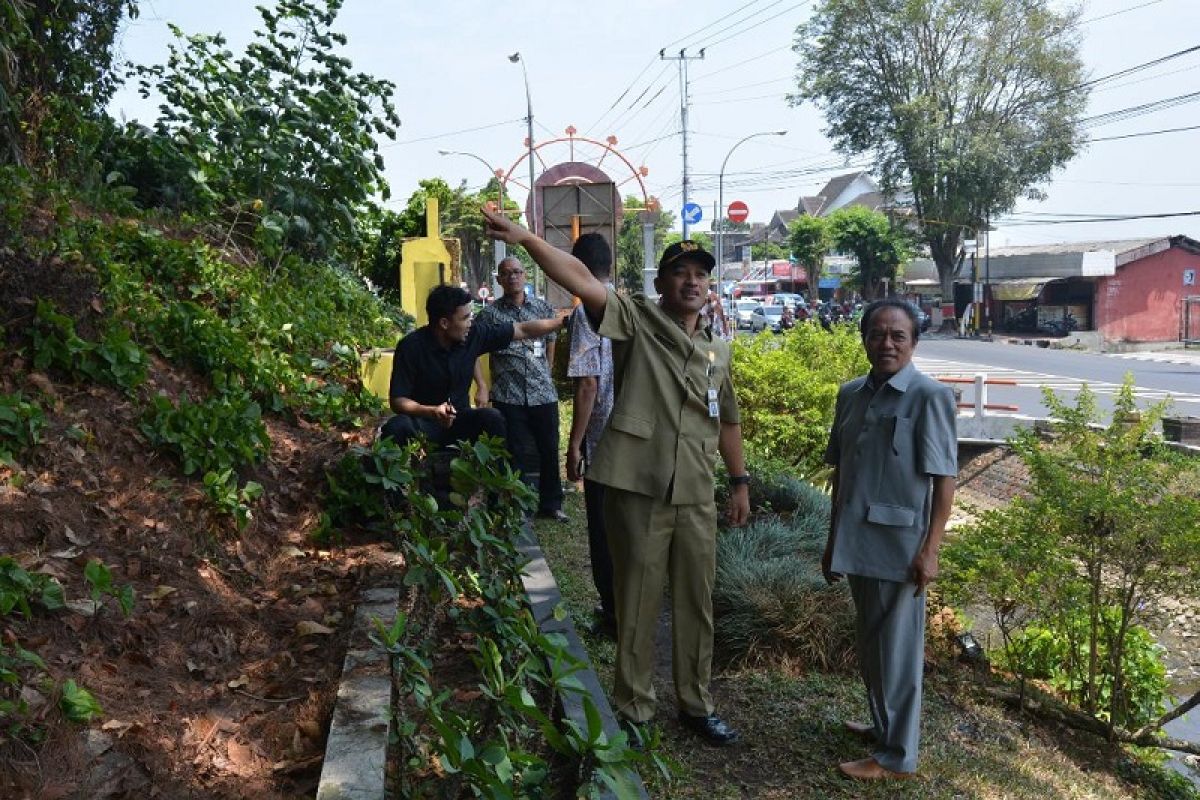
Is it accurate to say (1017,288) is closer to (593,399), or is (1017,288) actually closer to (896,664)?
(593,399)

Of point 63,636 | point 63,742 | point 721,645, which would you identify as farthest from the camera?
point 721,645

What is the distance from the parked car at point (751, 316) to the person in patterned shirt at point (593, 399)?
119 feet

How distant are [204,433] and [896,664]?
11.2 ft

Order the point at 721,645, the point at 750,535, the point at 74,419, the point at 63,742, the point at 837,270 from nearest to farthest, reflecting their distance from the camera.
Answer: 1. the point at 63,742
2. the point at 74,419
3. the point at 721,645
4. the point at 750,535
5. the point at 837,270

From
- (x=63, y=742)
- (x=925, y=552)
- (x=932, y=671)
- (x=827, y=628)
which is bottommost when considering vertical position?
(x=932, y=671)

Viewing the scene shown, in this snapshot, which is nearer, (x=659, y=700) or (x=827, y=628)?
(x=659, y=700)

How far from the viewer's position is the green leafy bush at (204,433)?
16.8ft

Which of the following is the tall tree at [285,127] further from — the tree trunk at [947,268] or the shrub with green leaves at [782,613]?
the tree trunk at [947,268]

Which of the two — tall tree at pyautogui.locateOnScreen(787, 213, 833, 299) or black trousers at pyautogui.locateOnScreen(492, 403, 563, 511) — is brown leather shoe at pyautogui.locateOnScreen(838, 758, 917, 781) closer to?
black trousers at pyautogui.locateOnScreen(492, 403, 563, 511)

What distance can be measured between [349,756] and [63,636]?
1.12m

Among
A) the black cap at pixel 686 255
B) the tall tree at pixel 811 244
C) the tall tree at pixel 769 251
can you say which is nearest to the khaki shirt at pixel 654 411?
the black cap at pixel 686 255

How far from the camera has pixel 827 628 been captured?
5105 mm

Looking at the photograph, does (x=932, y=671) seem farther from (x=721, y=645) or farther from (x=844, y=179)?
(x=844, y=179)

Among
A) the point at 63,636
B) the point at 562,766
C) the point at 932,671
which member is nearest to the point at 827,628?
the point at 932,671
